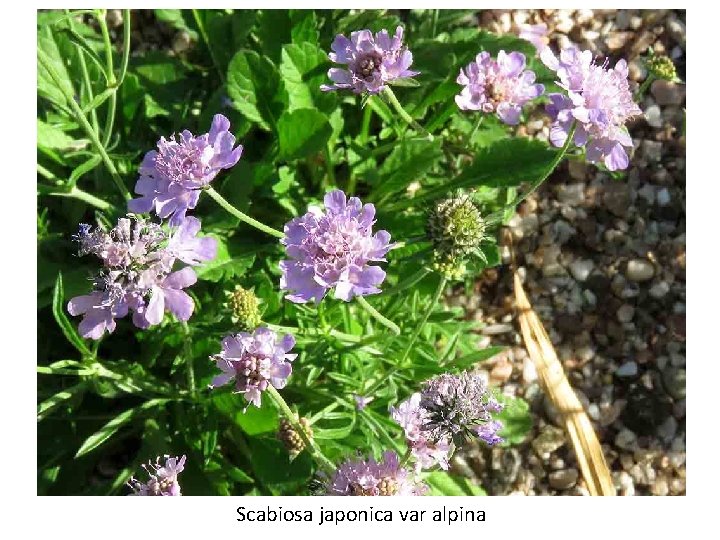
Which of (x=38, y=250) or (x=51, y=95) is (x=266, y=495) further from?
(x=51, y=95)

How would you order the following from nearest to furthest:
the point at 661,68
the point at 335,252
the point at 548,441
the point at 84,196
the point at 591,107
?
the point at 335,252, the point at 591,107, the point at 661,68, the point at 84,196, the point at 548,441

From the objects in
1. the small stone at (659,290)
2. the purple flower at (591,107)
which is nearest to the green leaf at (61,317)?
the purple flower at (591,107)

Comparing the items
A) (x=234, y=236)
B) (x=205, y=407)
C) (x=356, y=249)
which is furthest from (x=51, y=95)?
(x=356, y=249)

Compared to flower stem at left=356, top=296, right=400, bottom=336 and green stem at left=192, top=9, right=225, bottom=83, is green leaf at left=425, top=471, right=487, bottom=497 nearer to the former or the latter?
flower stem at left=356, top=296, right=400, bottom=336

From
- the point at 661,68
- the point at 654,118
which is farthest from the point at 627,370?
the point at 661,68

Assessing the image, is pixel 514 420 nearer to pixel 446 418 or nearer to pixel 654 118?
pixel 446 418

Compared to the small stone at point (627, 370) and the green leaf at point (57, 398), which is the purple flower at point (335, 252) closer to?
the green leaf at point (57, 398)
